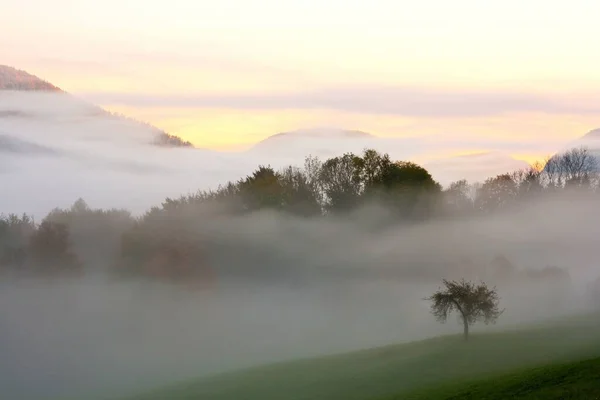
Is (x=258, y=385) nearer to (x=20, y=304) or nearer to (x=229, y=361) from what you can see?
(x=229, y=361)

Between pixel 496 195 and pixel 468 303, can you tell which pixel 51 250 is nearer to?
pixel 468 303

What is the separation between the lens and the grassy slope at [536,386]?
4479 cm

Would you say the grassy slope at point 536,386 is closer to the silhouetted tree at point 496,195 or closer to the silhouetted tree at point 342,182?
the silhouetted tree at point 342,182

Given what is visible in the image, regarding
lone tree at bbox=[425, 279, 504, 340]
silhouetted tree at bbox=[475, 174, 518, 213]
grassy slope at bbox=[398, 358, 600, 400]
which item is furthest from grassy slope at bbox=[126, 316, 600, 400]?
silhouetted tree at bbox=[475, 174, 518, 213]

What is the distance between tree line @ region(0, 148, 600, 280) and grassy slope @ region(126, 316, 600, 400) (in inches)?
1895

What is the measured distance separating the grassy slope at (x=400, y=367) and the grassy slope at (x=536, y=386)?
519cm

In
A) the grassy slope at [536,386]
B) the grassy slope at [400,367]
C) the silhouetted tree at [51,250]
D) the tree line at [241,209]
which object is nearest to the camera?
the grassy slope at [536,386]

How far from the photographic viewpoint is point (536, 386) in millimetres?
48688

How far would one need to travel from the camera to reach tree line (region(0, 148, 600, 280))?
12556 cm

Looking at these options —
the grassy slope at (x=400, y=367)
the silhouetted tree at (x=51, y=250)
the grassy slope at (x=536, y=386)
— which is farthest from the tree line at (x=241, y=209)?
the grassy slope at (x=536, y=386)

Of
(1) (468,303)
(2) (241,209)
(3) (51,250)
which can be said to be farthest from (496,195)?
(3) (51,250)

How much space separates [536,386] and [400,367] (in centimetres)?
2275

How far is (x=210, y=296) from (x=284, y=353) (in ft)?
85.2

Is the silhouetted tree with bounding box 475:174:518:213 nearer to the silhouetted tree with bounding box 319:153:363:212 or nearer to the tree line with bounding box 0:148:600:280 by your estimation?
the tree line with bounding box 0:148:600:280
